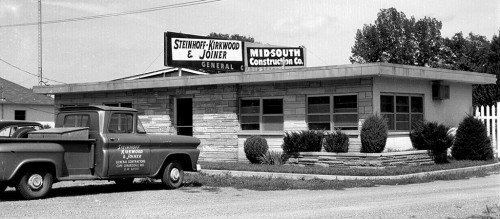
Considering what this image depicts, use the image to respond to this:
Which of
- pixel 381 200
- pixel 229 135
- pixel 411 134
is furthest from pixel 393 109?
pixel 381 200

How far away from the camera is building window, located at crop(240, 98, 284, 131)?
2178 cm

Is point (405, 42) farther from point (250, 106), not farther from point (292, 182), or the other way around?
point (292, 182)

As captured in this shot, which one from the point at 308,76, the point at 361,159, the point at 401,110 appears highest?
the point at 308,76

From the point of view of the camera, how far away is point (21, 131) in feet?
45.1

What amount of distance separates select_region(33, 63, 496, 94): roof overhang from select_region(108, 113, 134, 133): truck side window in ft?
25.1

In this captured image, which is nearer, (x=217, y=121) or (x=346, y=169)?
(x=346, y=169)

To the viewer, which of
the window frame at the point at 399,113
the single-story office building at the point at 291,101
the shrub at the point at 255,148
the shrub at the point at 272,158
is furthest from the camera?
the shrub at the point at 255,148

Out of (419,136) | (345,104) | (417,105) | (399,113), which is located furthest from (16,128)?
(417,105)

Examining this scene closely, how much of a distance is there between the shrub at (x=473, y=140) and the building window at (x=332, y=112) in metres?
4.26

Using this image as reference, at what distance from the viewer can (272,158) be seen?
20.6 metres

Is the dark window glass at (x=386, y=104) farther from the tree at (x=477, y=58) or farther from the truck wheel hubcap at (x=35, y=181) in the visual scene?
the tree at (x=477, y=58)

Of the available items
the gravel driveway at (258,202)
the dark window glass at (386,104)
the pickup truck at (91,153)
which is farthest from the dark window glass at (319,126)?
the pickup truck at (91,153)

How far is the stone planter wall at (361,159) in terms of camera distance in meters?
18.4

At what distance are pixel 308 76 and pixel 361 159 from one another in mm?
3233
